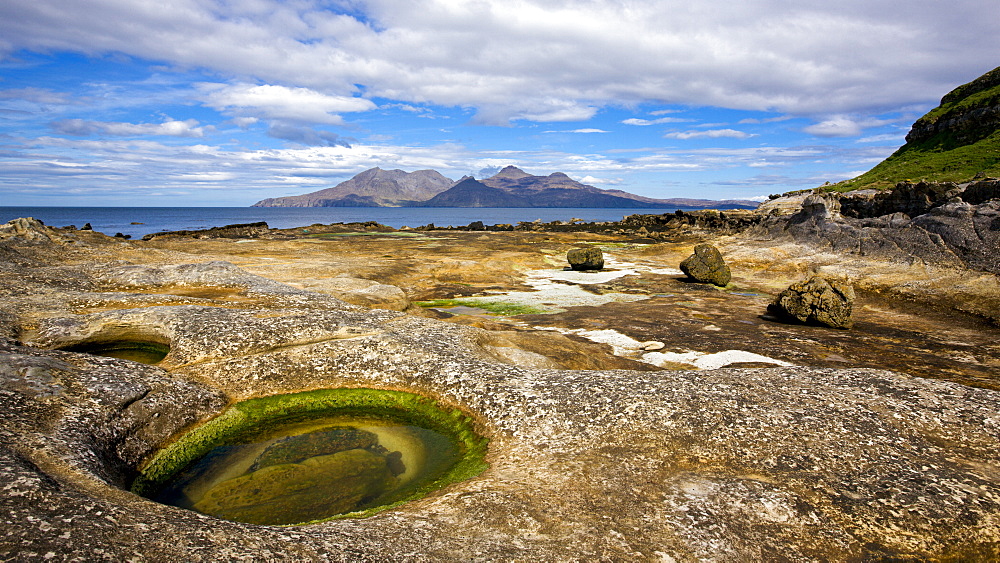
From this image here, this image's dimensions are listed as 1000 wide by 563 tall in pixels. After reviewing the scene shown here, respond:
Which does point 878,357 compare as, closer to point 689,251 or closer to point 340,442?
point 340,442

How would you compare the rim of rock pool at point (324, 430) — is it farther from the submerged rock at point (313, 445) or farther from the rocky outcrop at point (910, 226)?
the rocky outcrop at point (910, 226)

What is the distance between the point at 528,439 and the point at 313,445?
5618 millimetres

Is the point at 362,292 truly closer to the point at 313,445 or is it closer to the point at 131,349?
the point at 131,349

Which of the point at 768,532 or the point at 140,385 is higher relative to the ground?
the point at 140,385

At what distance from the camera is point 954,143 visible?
77188 mm

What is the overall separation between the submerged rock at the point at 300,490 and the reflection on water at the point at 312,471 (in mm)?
20

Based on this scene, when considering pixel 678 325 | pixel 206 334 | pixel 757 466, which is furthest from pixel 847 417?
pixel 206 334

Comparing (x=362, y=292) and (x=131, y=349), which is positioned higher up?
(x=362, y=292)

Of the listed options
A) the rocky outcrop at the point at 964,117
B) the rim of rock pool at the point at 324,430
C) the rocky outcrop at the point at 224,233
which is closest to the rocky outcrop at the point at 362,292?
the rim of rock pool at the point at 324,430

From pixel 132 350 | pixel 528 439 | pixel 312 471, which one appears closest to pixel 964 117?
pixel 528 439

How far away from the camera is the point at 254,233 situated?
7775cm

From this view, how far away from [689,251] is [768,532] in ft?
174

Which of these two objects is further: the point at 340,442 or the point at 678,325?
the point at 678,325

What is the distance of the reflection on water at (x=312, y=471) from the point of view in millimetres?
10109
